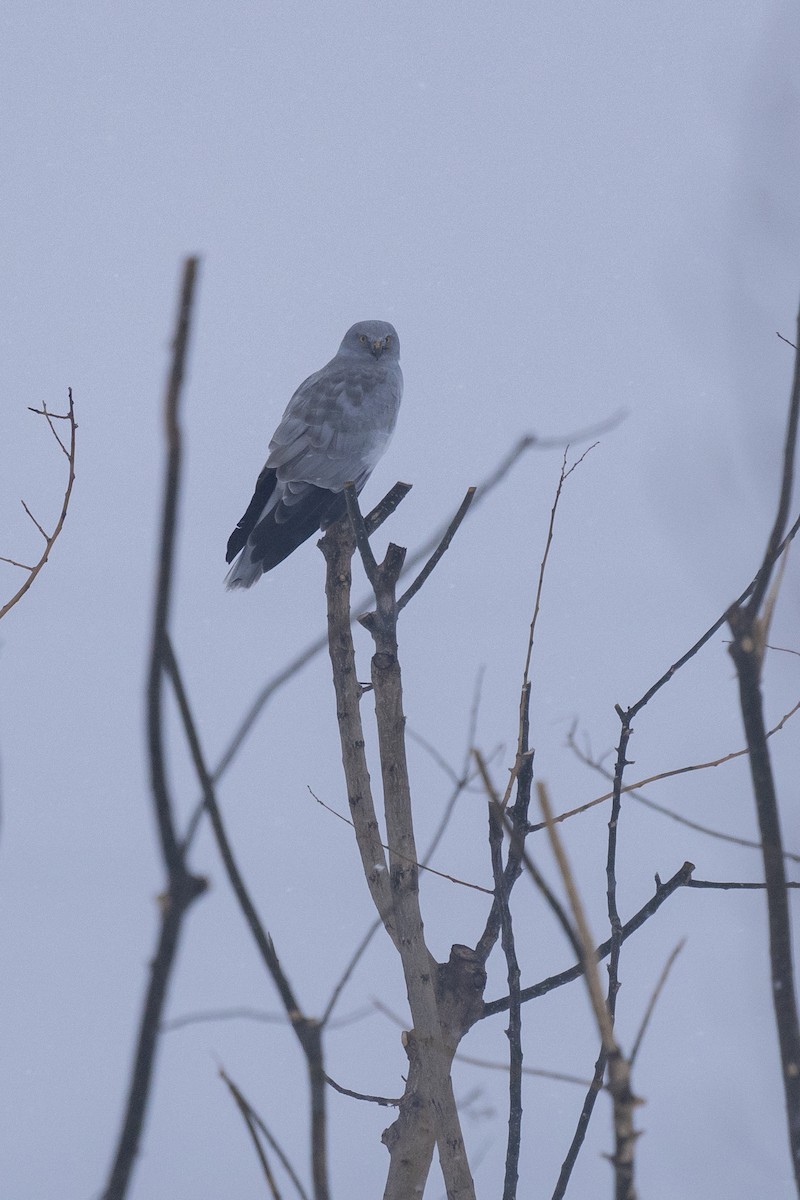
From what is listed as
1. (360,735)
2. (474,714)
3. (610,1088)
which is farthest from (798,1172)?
(360,735)

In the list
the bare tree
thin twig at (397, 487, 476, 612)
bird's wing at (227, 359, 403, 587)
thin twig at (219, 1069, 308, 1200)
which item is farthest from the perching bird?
thin twig at (219, 1069, 308, 1200)

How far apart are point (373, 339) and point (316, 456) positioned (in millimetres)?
843

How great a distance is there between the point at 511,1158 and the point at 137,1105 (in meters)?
0.91

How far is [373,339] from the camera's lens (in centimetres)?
354

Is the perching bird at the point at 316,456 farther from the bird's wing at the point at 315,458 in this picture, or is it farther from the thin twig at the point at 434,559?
the thin twig at the point at 434,559

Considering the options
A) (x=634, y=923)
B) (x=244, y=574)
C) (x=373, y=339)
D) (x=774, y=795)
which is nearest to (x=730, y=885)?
(x=634, y=923)

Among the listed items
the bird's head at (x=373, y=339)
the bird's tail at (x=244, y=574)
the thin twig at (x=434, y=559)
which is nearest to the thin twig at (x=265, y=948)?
the thin twig at (x=434, y=559)

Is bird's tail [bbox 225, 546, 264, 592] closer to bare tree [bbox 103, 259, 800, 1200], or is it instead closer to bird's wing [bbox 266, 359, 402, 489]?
bird's wing [bbox 266, 359, 402, 489]

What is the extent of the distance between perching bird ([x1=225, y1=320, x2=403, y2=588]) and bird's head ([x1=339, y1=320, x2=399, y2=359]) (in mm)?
76

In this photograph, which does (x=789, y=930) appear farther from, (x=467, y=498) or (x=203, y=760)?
(x=467, y=498)

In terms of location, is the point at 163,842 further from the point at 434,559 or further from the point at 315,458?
the point at 315,458

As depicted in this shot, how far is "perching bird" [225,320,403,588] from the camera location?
9.02 ft

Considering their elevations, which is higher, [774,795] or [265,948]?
[774,795]

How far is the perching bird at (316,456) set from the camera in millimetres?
2748
